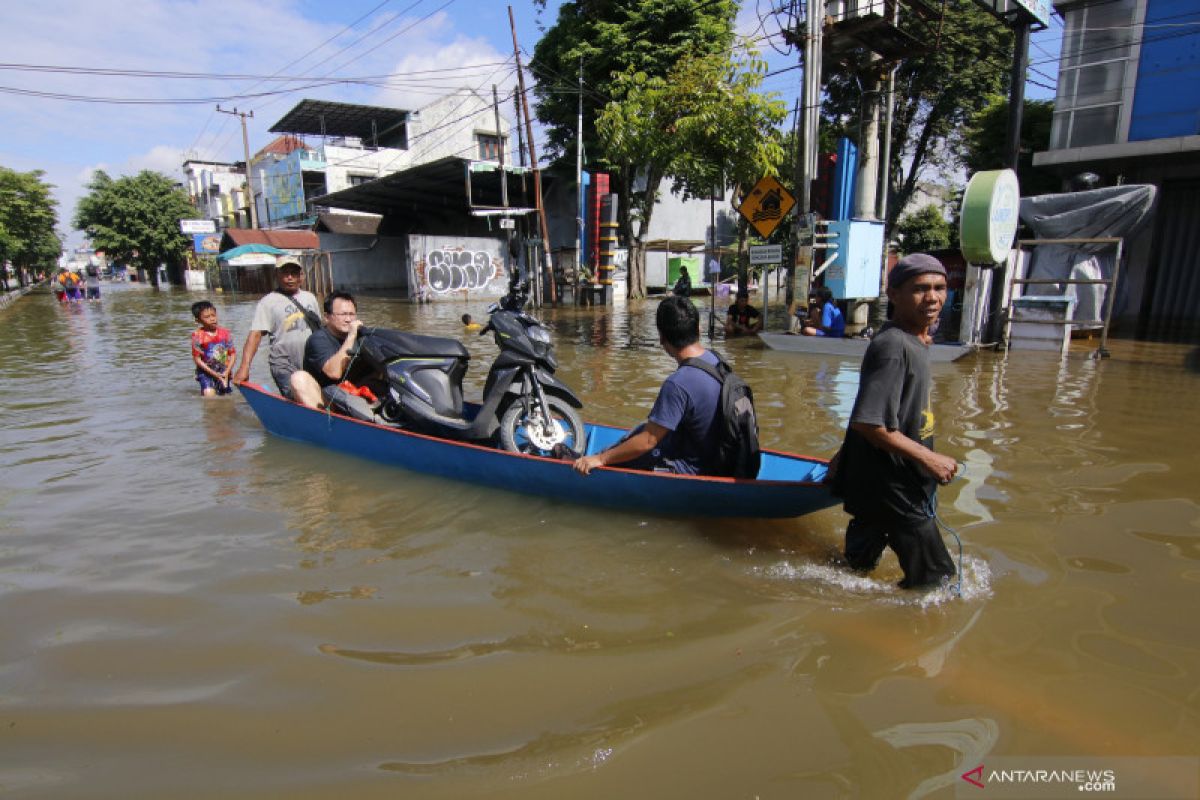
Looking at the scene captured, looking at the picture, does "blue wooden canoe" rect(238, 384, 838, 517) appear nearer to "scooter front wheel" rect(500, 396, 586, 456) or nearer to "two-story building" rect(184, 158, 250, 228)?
"scooter front wheel" rect(500, 396, 586, 456)

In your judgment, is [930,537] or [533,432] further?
[533,432]

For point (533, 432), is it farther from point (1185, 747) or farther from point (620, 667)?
point (1185, 747)

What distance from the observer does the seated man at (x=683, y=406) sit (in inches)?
132

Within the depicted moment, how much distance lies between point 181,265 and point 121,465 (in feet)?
168

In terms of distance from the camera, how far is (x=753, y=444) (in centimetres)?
356

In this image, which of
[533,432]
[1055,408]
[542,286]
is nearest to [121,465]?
[533,432]

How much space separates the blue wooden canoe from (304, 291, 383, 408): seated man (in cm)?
35

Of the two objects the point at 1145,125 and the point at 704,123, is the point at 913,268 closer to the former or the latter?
the point at 704,123

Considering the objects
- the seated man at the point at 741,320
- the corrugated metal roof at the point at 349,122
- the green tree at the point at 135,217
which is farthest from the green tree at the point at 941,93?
the green tree at the point at 135,217

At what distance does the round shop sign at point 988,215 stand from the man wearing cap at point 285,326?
8064 millimetres

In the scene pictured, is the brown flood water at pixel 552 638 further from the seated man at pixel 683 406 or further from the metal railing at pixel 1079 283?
the metal railing at pixel 1079 283

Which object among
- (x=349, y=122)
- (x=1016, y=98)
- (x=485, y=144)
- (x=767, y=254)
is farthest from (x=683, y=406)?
(x=349, y=122)

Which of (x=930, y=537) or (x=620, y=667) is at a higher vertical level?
(x=930, y=537)

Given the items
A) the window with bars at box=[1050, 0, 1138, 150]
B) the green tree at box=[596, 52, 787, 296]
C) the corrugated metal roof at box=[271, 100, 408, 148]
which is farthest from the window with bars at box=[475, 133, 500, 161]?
the window with bars at box=[1050, 0, 1138, 150]
